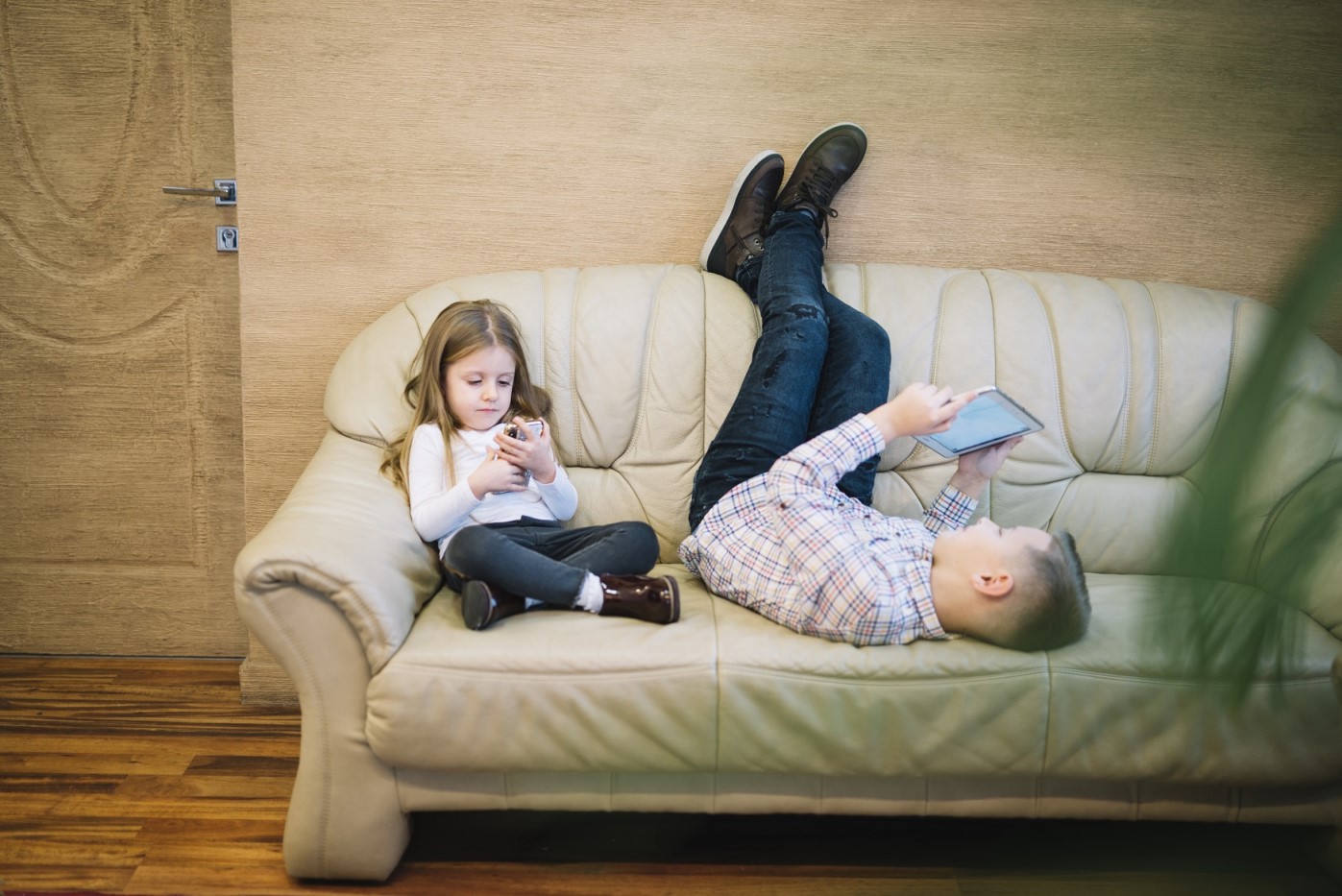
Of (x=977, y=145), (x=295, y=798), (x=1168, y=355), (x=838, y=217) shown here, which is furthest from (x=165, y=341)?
(x=1168, y=355)

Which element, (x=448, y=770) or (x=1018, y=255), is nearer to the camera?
(x=448, y=770)

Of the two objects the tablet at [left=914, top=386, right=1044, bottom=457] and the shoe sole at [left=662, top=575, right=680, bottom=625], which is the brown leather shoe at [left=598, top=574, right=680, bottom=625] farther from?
the tablet at [left=914, top=386, right=1044, bottom=457]

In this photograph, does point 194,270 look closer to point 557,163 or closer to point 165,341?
point 165,341

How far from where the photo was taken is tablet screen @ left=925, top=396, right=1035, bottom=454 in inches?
69.3

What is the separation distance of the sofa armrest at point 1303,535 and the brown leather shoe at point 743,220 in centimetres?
187

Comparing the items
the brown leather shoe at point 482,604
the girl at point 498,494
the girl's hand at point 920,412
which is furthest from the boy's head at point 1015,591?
the brown leather shoe at point 482,604

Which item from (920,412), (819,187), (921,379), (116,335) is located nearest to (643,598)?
(920,412)

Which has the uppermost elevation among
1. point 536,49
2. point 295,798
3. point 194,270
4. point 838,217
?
point 536,49

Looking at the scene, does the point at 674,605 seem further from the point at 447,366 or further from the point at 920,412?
the point at 447,366

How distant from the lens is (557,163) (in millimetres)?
2219

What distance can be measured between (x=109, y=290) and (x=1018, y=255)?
84.9 inches

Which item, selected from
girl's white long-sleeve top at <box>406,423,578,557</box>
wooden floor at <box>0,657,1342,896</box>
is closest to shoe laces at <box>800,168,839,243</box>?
girl's white long-sleeve top at <box>406,423,578,557</box>

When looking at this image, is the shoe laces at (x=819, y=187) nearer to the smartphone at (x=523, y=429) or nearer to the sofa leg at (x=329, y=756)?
the smartphone at (x=523, y=429)

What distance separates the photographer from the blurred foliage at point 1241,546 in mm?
269
